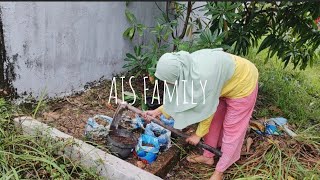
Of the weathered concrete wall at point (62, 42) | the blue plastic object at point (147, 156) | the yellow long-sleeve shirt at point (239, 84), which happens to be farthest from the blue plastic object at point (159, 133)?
the weathered concrete wall at point (62, 42)

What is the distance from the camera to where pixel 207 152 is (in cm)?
308

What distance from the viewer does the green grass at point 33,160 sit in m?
2.44

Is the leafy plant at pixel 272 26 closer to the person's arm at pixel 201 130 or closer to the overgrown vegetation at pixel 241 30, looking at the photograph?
the overgrown vegetation at pixel 241 30

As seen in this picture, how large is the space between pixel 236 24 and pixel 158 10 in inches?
41.9

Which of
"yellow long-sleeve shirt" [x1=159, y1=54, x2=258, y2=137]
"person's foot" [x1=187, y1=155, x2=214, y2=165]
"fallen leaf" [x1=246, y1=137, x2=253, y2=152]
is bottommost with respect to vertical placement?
"person's foot" [x1=187, y1=155, x2=214, y2=165]

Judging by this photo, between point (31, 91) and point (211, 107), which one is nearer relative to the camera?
point (211, 107)

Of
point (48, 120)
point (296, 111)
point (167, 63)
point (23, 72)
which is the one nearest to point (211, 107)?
point (167, 63)

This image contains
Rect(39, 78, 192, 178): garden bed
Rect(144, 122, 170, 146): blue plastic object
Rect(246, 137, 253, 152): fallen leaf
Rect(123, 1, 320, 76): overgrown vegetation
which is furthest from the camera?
Rect(123, 1, 320, 76): overgrown vegetation

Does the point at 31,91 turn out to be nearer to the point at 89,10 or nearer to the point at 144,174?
the point at 89,10

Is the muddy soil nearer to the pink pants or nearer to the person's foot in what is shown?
the person's foot

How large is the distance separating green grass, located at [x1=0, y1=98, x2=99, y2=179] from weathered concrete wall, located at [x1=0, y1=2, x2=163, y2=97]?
0.60 m

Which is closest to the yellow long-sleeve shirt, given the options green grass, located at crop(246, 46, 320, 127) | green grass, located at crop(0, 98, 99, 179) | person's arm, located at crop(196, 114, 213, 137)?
person's arm, located at crop(196, 114, 213, 137)

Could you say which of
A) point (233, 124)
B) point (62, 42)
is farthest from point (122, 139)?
point (62, 42)

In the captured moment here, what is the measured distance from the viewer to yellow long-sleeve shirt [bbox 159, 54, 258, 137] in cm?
256
